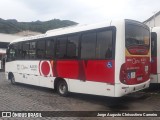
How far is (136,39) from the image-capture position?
1027cm

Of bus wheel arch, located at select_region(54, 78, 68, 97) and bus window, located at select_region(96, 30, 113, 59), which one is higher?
bus window, located at select_region(96, 30, 113, 59)

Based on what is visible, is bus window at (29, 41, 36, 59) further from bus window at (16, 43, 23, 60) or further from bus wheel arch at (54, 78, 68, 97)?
bus wheel arch at (54, 78, 68, 97)

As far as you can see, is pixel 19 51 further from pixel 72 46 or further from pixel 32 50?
pixel 72 46

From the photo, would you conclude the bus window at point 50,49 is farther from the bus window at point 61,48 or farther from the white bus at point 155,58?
the white bus at point 155,58

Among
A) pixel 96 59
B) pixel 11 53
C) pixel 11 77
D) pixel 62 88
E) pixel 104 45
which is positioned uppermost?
pixel 104 45

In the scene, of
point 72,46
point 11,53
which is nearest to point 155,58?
point 72,46

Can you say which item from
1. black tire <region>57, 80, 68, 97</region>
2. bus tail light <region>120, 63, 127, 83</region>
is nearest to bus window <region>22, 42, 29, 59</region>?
black tire <region>57, 80, 68, 97</region>

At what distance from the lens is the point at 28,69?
49.4ft

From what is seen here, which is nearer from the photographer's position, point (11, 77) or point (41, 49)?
point (41, 49)

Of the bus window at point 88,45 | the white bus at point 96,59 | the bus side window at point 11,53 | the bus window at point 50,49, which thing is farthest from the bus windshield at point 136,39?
the bus side window at point 11,53

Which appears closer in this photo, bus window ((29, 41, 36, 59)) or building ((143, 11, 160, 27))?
bus window ((29, 41, 36, 59))

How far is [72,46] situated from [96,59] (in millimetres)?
1815

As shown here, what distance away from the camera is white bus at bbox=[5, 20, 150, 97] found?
9562mm

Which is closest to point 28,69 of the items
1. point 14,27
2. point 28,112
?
point 28,112
